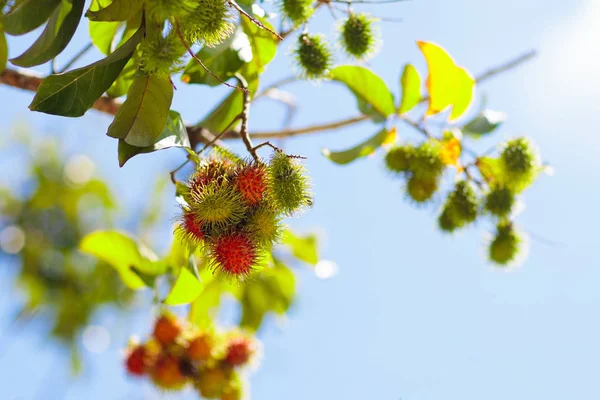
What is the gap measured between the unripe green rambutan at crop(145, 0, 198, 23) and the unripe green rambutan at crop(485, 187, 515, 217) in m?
1.35

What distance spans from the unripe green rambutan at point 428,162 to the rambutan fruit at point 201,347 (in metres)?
1.03

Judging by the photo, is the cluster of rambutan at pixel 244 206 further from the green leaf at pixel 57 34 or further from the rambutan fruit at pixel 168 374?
the rambutan fruit at pixel 168 374

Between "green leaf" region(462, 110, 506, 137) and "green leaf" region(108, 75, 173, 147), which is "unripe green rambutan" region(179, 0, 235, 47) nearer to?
"green leaf" region(108, 75, 173, 147)

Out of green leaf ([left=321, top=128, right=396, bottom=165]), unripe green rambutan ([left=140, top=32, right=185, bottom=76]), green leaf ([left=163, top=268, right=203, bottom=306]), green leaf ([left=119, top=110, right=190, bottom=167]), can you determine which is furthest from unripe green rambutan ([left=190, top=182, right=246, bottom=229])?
green leaf ([left=321, top=128, right=396, bottom=165])

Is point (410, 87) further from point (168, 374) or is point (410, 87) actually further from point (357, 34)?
point (168, 374)

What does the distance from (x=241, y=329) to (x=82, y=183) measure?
2521mm

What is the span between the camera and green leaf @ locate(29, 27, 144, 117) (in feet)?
4.42

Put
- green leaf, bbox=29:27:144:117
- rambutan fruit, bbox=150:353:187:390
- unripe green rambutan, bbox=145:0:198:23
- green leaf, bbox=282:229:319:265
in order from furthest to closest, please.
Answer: green leaf, bbox=282:229:319:265 < rambutan fruit, bbox=150:353:187:390 < green leaf, bbox=29:27:144:117 < unripe green rambutan, bbox=145:0:198:23

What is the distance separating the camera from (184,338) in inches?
100

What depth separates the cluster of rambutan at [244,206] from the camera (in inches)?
55.7

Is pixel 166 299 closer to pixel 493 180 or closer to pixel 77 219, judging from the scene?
pixel 493 180

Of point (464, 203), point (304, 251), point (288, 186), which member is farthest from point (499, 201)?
point (288, 186)

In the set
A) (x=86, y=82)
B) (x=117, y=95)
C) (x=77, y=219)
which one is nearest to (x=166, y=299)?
(x=117, y=95)

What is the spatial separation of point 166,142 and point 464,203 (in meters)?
1.17
